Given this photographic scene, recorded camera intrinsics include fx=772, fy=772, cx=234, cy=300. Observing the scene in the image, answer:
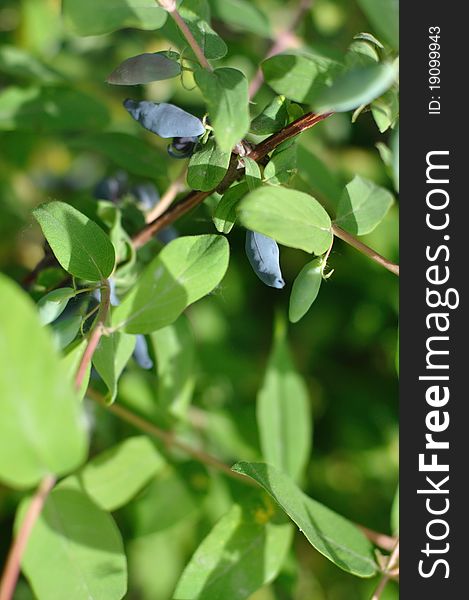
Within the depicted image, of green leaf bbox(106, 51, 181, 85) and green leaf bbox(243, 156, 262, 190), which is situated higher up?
green leaf bbox(106, 51, 181, 85)

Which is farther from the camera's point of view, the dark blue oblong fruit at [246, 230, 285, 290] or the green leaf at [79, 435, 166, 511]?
the green leaf at [79, 435, 166, 511]

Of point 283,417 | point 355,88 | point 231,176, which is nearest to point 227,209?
point 231,176

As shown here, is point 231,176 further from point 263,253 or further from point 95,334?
point 95,334

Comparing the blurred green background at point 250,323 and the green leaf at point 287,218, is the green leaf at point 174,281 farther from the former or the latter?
the blurred green background at point 250,323

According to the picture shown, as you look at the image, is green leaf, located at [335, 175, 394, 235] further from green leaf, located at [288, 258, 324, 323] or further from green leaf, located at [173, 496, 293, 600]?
green leaf, located at [173, 496, 293, 600]

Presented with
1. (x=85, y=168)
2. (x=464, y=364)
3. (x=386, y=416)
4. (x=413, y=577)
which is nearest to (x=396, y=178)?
(x=464, y=364)

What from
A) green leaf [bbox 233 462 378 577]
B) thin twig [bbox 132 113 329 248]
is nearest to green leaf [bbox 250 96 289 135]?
thin twig [bbox 132 113 329 248]
